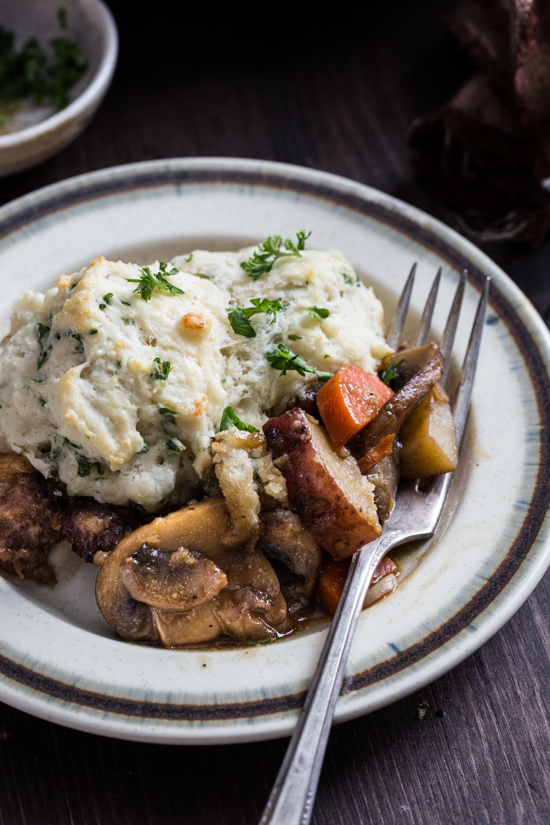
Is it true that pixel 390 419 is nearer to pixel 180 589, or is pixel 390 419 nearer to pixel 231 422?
pixel 231 422

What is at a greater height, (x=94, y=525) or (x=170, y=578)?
(x=170, y=578)

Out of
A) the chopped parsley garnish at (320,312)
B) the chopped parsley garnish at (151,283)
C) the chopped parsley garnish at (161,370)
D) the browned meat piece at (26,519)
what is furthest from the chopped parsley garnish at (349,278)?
the browned meat piece at (26,519)

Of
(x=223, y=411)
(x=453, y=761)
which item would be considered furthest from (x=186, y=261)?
(x=453, y=761)

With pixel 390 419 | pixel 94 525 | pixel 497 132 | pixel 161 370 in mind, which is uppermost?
pixel 497 132

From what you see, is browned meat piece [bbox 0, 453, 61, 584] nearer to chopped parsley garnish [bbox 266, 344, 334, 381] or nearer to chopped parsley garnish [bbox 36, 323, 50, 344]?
chopped parsley garnish [bbox 36, 323, 50, 344]

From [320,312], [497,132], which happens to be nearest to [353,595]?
[320,312]

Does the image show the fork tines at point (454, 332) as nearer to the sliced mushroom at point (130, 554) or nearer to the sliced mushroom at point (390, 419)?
the sliced mushroom at point (390, 419)

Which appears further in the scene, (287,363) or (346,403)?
(287,363)
